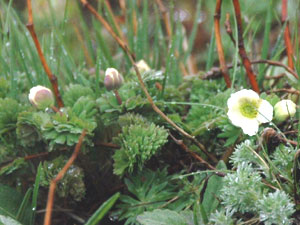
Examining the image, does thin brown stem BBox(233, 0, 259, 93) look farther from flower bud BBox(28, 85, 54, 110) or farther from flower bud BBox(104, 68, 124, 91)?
flower bud BBox(28, 85, 54, 110)

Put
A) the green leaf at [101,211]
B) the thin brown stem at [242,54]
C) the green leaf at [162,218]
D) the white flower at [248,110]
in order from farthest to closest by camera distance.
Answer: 1. the thin brown stem at [242,54]
2. the white flower at [248,110]
3. the green leaf at [162,218]
4. the green leaf at [101,211]

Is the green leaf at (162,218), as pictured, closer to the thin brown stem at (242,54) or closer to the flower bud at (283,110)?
the flower bud at (283,110)

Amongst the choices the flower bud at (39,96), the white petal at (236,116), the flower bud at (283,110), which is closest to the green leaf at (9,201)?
the flower bud at (39,96)

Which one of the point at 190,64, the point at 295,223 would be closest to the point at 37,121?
the point at 295,223

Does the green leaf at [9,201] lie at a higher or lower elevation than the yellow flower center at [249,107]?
lower

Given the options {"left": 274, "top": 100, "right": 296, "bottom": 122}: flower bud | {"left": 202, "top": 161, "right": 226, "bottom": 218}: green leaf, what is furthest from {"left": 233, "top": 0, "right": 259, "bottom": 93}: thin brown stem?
{"left": 202, "top": 161, "right": 226, "bottom": 218}: green leaf

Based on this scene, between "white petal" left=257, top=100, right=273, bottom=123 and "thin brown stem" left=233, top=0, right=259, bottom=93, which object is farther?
"thin brown stem" left=233, top=0, right=259, bottom=93

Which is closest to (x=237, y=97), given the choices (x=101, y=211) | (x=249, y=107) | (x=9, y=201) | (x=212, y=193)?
(x=249, y=107)
